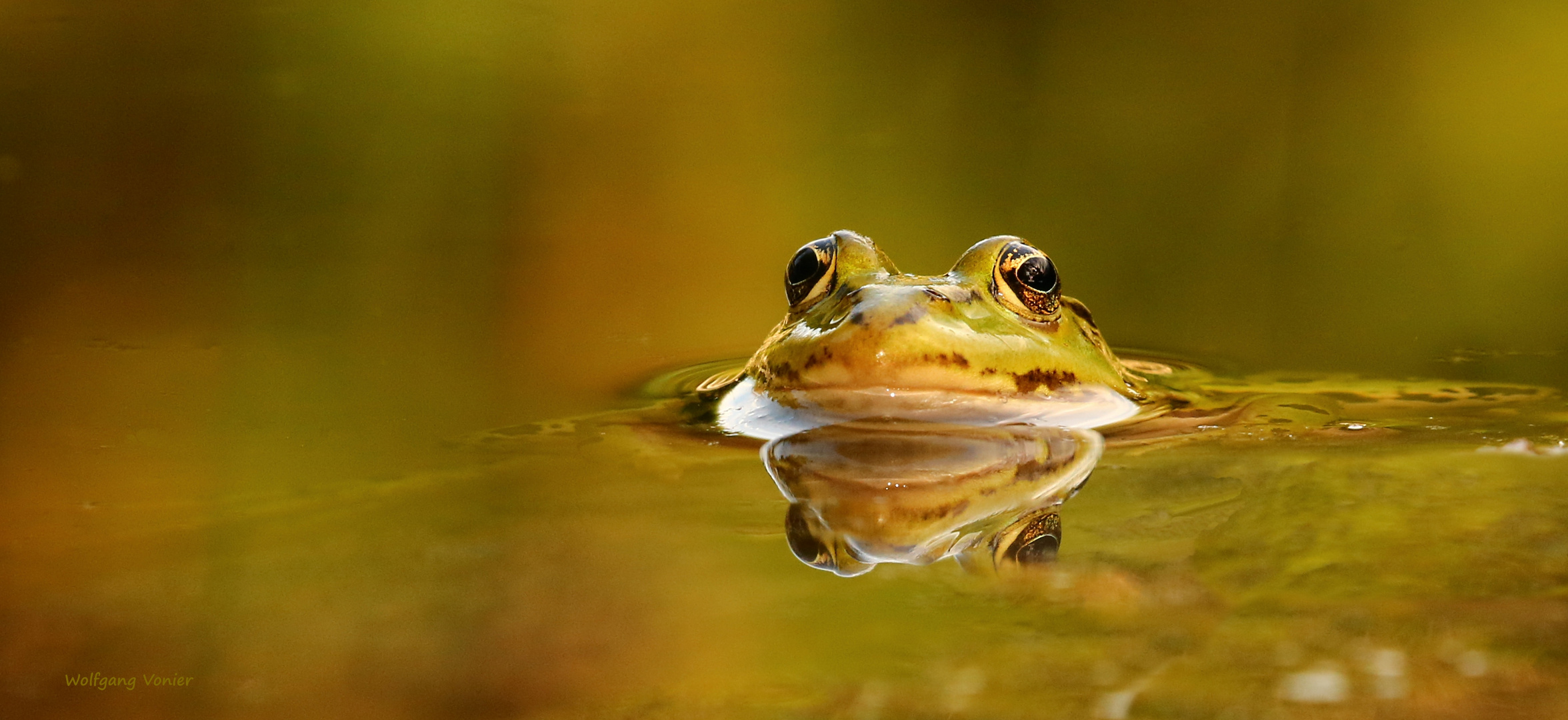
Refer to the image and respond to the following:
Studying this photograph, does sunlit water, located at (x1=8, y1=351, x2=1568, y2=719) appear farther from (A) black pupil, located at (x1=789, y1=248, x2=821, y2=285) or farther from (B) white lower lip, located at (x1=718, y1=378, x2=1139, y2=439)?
(A) black pupil, located at (x1=789, y1=248, x2=821, y2=285)

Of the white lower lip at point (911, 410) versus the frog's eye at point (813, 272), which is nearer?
the white lower lip at point (911, 410)

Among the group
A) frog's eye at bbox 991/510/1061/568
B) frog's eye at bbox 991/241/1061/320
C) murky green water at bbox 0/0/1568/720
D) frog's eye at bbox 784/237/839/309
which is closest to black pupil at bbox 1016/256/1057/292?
frog's eye at bbox 991/241/1061/320

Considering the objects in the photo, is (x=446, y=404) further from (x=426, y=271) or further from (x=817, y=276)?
(x=426, y=271)

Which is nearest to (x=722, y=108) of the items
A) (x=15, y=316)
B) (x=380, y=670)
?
(x=15, y=316)

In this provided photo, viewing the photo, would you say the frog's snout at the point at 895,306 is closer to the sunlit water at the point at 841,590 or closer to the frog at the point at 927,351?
the frog at the point at 927,351

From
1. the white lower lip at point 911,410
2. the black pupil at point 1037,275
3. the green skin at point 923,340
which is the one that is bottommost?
the white lower lip at point 911,410

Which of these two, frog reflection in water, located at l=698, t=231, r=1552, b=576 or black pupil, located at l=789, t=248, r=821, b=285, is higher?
black pupil, located at l=789, t=248, r=821, b=285

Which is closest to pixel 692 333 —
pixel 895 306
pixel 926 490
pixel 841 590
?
pixel 895 306

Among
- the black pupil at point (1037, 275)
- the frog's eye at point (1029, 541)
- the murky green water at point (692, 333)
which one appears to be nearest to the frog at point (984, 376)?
the black pupil at point (1037, 275)
